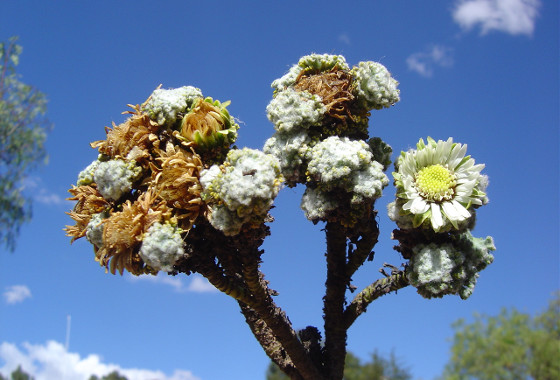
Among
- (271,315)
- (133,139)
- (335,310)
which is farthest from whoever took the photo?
(335,310)

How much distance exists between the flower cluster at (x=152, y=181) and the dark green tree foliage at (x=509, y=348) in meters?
18.5

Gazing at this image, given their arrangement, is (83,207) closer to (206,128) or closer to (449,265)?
(206,128)

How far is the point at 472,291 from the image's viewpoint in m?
2.73

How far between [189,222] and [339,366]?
1.52 m

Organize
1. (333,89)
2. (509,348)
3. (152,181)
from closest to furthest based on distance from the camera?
(152,181), (333,89), (509,348)

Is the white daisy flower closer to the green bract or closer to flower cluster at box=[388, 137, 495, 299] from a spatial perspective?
flower cluster at box=[388, 137, 495, 299]

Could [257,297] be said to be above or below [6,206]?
below

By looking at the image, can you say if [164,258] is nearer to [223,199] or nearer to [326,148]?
[223,199]

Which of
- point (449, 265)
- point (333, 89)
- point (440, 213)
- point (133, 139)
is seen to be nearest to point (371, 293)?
point (449, 265)

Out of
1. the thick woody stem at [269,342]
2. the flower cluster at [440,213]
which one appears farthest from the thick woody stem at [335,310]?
the flower cluster at [440,213]

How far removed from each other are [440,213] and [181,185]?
4.00 feet

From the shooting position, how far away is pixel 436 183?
104 inches

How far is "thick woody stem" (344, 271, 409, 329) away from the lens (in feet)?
10.00

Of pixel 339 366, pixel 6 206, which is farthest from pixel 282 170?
pixel 6 206
